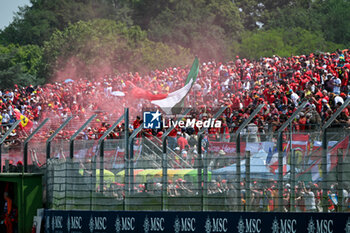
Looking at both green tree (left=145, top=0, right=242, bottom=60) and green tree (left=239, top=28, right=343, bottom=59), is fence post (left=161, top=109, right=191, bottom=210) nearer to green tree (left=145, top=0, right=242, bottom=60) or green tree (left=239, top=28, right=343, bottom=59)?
green tree (left=145, top=0, right=242, bottom=60)

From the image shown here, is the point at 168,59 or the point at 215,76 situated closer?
the point at 215,76

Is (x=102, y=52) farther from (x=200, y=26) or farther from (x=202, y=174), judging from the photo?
(x=202, y=174)

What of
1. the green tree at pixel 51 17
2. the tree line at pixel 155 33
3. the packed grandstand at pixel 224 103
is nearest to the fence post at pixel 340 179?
the packed grandstand at pixel 224 103

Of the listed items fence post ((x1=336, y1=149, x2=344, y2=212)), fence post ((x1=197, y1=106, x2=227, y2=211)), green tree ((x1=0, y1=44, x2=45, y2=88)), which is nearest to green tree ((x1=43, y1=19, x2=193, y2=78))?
green tree ((x1=0, y1=44, x2=45, y2=88))

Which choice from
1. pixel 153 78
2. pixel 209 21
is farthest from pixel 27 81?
pixel 153 78

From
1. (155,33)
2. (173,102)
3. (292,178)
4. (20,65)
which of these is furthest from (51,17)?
(292,178)

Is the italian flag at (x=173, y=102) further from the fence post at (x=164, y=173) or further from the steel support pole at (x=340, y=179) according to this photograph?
the steel support pole at (x=340, y=179)

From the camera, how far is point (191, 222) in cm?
1476

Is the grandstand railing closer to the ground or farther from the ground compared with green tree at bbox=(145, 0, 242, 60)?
closer to the ground

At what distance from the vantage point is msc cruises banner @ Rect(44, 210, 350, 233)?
1255 cm

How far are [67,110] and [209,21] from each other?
187ft

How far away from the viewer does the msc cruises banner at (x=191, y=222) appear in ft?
41.2

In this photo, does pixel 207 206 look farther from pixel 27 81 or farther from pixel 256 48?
pixel 256 48

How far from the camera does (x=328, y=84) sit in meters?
24.3
